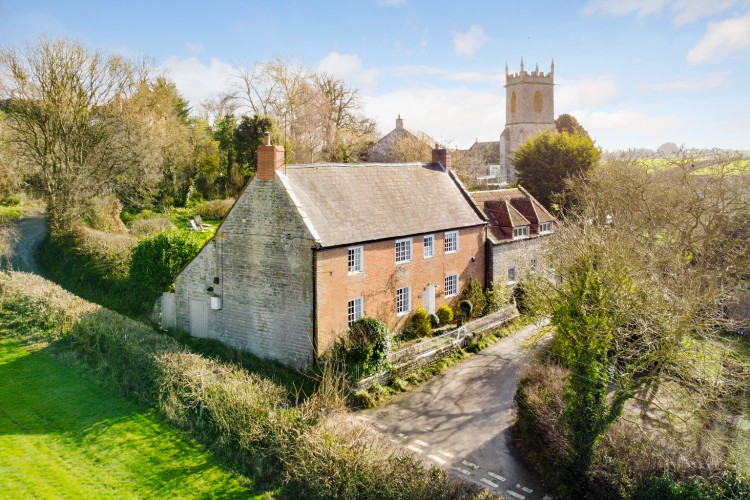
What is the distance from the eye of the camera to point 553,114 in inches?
3280

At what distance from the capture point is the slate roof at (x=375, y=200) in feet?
71.4

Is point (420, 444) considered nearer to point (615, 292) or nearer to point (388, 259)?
point (615, 292)

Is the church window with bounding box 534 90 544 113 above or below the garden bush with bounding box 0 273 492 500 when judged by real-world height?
above

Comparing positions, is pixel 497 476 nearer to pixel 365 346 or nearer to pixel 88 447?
pixel 365 346

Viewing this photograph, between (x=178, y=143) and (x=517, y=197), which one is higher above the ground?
(x=178, y=143)

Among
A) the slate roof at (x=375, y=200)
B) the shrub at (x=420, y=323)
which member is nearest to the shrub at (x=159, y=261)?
the slate roof at (x=375, y=200)

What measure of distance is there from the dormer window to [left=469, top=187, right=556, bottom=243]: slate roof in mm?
267

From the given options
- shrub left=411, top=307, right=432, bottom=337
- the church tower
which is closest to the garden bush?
shrub left=411, top=307, right=432, bottom=337

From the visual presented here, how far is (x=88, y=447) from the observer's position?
49.5 feet

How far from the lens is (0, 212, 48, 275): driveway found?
32250 mm

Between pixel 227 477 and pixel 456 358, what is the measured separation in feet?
40.7

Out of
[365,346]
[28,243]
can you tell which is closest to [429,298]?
[365,346]

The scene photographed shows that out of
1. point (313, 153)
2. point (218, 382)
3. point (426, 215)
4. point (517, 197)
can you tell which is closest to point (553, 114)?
point (313, 153)

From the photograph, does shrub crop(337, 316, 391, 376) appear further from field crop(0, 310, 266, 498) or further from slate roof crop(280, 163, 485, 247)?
field crop(0, 310, 266, 498)
